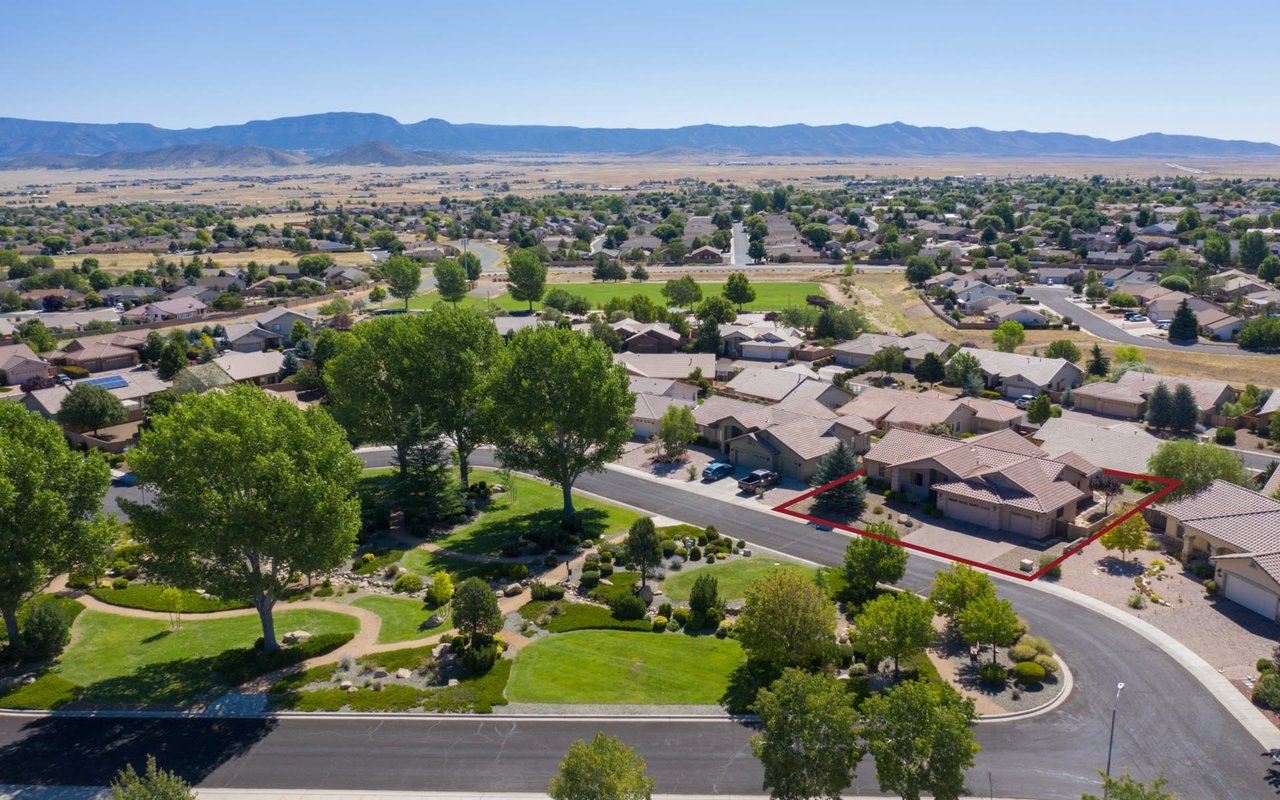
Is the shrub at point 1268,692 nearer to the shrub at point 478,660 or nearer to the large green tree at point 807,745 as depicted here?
the large green tree at point 807,745

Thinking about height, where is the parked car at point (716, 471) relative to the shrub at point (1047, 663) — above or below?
below

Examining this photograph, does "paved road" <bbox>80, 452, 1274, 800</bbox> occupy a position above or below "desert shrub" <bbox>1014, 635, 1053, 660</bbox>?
below

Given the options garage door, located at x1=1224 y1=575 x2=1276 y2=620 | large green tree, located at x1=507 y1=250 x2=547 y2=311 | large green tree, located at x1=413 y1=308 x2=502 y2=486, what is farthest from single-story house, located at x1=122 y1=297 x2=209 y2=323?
garage door, located at x1=1224 y1=575 x2=1276 y2=620

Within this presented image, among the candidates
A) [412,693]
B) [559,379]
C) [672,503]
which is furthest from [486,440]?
[412,693]

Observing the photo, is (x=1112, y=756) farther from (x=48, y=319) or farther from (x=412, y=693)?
(x=48, y=319)

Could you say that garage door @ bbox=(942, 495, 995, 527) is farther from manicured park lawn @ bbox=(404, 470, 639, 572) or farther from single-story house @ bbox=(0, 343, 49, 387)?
single-story house @ bbox=(0, 343, 49, 387)

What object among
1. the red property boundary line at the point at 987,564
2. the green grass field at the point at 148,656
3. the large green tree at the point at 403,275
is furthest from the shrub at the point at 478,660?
the large green tree at the point at 403,275
